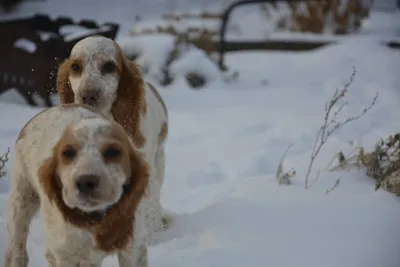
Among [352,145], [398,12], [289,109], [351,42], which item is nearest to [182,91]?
[289,109]

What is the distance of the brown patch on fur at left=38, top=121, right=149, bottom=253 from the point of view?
2027 mm

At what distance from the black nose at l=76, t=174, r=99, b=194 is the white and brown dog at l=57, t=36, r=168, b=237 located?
2.71 ft

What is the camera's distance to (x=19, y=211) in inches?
94.6

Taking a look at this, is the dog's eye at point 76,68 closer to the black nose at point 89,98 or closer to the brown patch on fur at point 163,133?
the black nose at point 89,98

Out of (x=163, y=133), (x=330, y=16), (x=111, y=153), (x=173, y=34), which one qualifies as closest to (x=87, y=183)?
(x=111, y=153)

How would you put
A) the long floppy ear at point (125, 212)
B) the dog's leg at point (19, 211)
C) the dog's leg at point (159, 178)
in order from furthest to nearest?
the dog's leg at point (159, 178) < the dog's leg at point (19, 211) < the long floppy ear at point (125, 212)

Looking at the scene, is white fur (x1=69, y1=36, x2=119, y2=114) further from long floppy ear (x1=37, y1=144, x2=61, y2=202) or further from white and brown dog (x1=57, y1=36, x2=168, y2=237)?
long floppy ear (x1=37, y1=144, x2=61, y2=202)

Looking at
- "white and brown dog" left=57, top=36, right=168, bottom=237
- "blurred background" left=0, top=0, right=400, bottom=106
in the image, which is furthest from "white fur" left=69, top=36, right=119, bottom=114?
"blurred background" left=0, top=0, right=400, bottom=106

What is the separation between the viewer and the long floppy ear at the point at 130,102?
9.07 ft

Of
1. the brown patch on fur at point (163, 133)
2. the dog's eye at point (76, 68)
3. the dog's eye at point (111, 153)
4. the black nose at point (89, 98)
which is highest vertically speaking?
the dog's eye at point (111, 153)

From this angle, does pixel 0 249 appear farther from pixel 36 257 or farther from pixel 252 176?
pixel 252 176

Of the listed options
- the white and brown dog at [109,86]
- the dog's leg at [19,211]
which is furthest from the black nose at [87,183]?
the white and brown dog at [109,86]

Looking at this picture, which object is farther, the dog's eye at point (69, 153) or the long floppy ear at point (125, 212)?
the long floppy ear at point (125, 212)

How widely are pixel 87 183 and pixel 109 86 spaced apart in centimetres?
101
